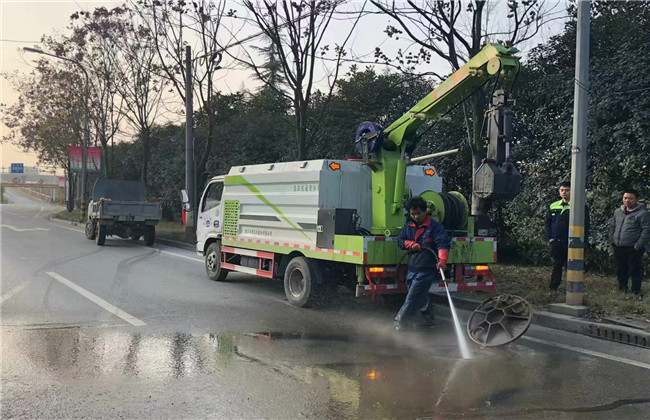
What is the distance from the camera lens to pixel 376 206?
7.82 meters

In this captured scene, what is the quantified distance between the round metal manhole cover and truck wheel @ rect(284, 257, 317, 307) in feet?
8.06

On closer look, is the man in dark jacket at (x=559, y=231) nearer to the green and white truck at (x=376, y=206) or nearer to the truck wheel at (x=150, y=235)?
the green and white truck at (x=376, y=206)

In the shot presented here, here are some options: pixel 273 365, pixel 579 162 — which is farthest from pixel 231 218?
pixel 579 162

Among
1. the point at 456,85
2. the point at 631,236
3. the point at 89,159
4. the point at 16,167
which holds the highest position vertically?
the point at 16,167

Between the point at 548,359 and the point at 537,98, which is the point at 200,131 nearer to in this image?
the point at 537,98

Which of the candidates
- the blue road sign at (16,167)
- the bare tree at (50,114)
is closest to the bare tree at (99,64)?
the bare tree at (50,114)

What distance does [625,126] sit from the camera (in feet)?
31.5

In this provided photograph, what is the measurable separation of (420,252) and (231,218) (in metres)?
4.57

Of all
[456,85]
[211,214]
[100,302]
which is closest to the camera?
[456,85]

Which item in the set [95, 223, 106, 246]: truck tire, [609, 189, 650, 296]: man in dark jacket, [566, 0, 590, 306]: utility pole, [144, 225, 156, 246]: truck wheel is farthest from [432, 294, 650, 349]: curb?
[95, 223, 106, 246]: truck tire

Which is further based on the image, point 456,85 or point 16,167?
point 16,167

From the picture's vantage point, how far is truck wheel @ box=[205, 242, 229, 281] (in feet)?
34.2

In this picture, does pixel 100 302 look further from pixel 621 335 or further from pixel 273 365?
pixel 621 335

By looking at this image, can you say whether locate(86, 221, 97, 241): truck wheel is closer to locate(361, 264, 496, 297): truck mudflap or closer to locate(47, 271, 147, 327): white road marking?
locate(47, 271, 147, 327): white road marking
